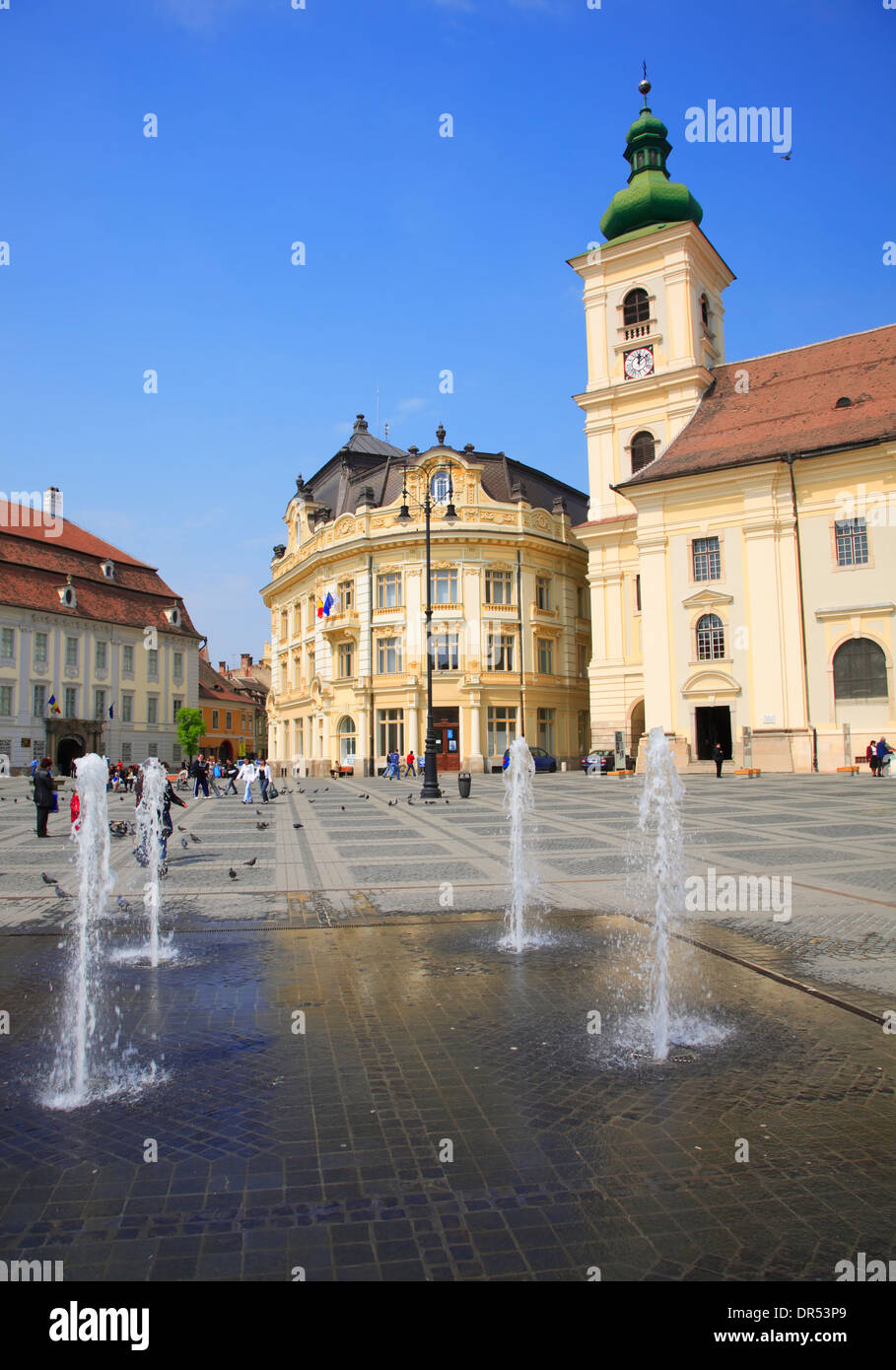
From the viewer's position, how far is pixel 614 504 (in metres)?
45.2

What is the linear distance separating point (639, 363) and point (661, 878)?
43515 millimetres

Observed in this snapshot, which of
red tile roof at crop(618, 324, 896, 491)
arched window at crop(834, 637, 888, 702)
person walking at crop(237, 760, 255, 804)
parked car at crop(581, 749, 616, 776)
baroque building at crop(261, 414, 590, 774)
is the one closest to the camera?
person walking at crop(237, 760, 255, 804)

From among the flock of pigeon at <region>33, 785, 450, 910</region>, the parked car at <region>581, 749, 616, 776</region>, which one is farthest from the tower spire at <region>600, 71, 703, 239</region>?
the flock of pigeon at <region>33, 785, 450, 910</region>

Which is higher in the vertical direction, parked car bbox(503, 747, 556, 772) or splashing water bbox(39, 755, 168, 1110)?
parked car bbox(503, 747, 556, 772)

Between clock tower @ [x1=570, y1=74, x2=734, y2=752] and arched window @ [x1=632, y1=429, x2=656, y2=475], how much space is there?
55 millimetres

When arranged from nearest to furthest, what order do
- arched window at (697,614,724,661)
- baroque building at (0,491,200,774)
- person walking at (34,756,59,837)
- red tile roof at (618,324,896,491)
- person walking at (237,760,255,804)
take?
1. person walking at (34,756,59,837)
2. person walking at (237,760,255,804)
3. red tile roof at (618,324,896,491)
4. arched window at (697,614,724,661)
5. baroque building at (0,491,200,774)

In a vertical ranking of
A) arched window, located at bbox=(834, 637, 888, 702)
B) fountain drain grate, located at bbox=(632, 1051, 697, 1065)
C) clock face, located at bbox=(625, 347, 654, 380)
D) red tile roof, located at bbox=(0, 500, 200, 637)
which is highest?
clock face, located at bbox=(625, 347, 654, 380)

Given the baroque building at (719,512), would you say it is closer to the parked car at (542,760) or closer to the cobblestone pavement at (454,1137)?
the parked car at (542,760)

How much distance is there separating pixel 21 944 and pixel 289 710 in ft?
171

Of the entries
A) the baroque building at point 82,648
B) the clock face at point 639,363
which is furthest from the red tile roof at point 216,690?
Answer: the clock face at point 639,363

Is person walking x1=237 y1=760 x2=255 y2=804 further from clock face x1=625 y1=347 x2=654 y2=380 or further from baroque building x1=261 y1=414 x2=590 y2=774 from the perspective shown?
clock face x1=625 y1=347 x2=654 y2=380

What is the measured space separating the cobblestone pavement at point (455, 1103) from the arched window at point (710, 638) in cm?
2974

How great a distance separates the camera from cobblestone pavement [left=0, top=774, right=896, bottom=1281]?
320 centimetres

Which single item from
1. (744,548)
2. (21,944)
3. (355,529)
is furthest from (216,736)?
(21,944)
